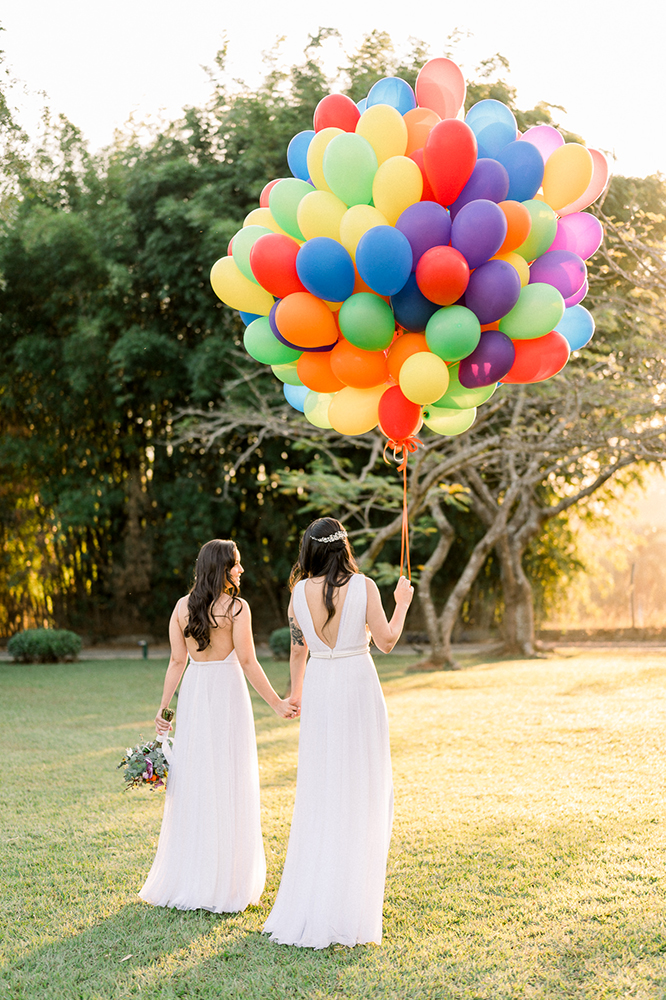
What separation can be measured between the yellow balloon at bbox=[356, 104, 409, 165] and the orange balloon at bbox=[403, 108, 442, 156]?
0.27 feet

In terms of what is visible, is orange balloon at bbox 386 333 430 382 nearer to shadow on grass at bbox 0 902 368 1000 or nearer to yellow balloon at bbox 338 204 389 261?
yellow balloon at bbox 338 204 389 261

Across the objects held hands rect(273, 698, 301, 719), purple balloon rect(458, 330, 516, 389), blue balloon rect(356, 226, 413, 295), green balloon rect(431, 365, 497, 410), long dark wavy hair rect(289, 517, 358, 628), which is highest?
blue balloon rect(356, 226, 413, 295)

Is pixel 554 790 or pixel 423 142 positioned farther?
pixel 554 790

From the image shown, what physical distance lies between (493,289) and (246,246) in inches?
46.8

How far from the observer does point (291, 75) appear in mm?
14312

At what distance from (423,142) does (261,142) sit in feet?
36.8

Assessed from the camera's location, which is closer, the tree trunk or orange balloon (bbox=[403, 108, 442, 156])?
orange balloon (bbox=[403, 108, 442, 156])

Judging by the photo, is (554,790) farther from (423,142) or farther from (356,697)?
(423,142)

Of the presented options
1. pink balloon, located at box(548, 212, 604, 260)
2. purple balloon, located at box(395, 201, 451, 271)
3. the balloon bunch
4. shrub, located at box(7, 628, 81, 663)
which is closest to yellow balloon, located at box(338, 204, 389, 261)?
the balloon bunch

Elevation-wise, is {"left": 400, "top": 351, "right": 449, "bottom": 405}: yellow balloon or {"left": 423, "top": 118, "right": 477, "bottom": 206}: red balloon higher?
{"left": 423, "top": 118, "right": 477, "bottom": 206}: red balloon

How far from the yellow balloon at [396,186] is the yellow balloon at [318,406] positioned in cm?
111

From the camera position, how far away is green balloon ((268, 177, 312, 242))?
151 inches

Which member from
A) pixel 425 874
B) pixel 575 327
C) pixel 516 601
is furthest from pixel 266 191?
pixel 516 601

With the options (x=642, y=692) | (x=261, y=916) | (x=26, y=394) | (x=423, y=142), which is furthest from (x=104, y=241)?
(x=261, y=916)
